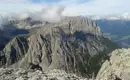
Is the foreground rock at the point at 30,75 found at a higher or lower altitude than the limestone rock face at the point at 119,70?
higher

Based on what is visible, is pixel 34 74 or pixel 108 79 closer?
pixel 34 74

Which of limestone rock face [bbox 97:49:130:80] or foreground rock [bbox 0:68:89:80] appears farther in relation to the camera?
limestone rock face [bbox 97:49:130:80]

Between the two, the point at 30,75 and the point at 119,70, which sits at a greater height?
the point at 30,75

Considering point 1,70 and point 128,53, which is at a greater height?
point 1,70

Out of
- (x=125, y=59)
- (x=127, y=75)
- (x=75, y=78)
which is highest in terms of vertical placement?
(x=75, y=78)

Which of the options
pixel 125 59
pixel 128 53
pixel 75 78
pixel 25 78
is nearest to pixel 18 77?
pixel 25 78

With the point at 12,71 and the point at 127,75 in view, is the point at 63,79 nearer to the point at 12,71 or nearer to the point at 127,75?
the point at 12,71

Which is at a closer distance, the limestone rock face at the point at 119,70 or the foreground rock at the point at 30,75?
the foreground rock at the point at 30,75

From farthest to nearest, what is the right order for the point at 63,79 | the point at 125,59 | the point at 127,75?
the point at 125,59 → the point at 127,75 → the point at 63,79

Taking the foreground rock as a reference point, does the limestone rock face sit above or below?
below

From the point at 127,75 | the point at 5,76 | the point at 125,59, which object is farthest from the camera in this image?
the point at 125,59

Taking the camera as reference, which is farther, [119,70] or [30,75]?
[119,70]
